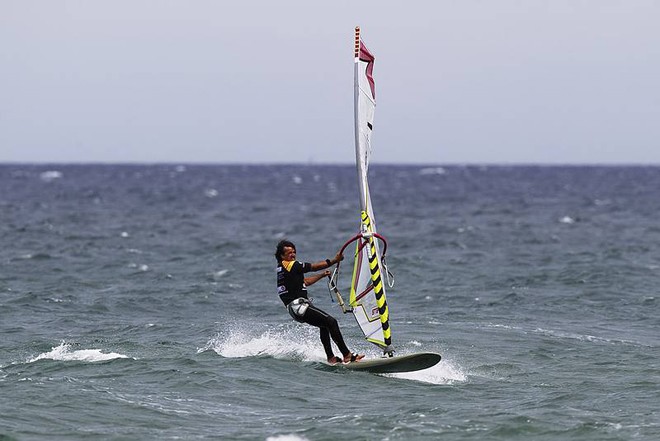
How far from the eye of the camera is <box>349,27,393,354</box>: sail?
14.2 meters

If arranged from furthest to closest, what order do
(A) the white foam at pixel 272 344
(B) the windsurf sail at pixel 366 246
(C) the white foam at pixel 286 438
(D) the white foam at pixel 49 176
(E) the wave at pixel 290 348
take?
(D) the white foam at pixel 49 176 → (A) the white foam at pixel 272 344 → (E) the wave at pixel 290 348 → (B) the windsurf sail at pixel 366 246 → (C) the white foam at pixel 286 438

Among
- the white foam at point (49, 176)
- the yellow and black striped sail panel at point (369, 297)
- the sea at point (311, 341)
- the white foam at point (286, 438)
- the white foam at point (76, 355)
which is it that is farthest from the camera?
the white foam at point (49, 176)

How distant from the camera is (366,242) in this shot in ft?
47.0

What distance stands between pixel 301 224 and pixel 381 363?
1327 inches

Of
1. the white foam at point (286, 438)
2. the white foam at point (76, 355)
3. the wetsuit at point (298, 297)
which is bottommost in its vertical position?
the white foam at point (76, 355)

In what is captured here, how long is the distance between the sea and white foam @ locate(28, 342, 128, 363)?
0.11ft

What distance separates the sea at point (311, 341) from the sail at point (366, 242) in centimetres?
82

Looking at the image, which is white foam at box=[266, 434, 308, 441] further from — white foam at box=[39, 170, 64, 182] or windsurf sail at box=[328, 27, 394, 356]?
white foam at box=[39, 170, 64, 182]

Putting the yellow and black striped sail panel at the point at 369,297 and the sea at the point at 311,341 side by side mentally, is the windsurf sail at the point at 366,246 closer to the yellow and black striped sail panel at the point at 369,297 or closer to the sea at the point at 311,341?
the yellow and black striped sail panel at the point at 369,297

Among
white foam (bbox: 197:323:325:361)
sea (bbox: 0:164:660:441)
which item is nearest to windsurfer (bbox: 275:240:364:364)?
sea (bbox: 0:164:660:441)

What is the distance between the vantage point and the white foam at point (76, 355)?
15.6 metres

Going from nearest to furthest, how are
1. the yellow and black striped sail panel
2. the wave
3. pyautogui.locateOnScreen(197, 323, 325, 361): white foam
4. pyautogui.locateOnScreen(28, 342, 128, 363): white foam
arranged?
the yellow and black striped sail panel < the wave < pyautogui.locateOnScreen(28, 342, 128, 363): white foam < pyautogui.locateOnScreen(197, 323, 325, 361): white foam

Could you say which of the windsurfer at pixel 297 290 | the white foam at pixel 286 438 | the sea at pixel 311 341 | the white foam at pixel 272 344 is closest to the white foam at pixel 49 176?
the sea at pixel 311 341

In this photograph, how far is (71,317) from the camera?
66.9ft
